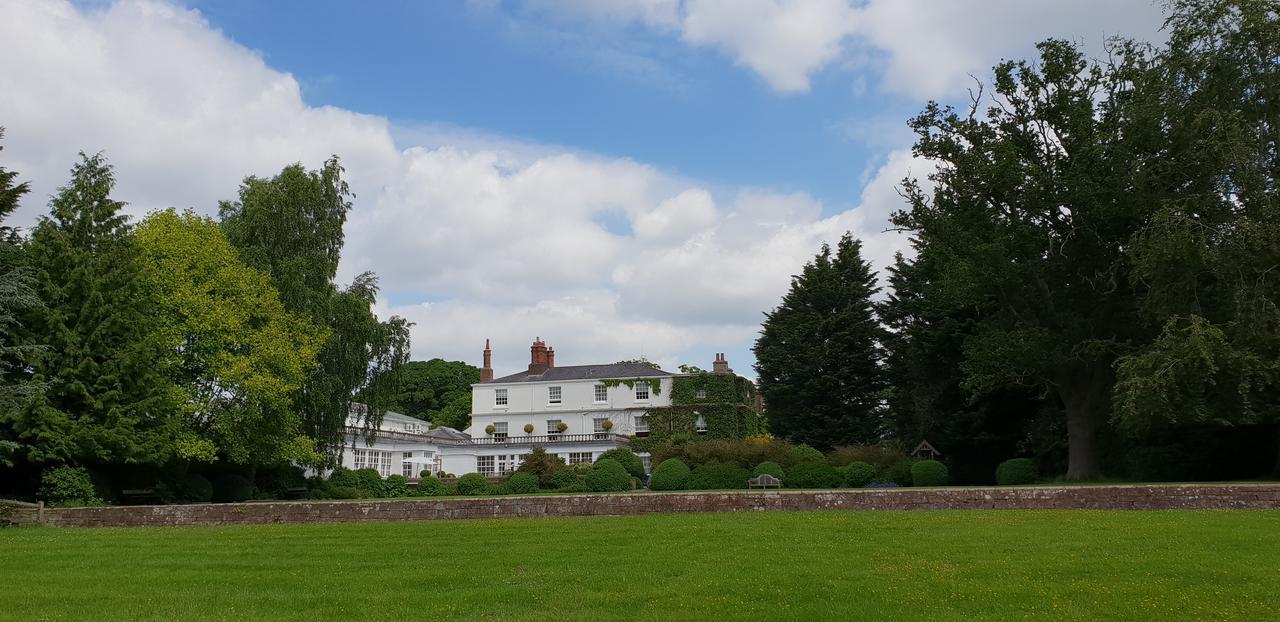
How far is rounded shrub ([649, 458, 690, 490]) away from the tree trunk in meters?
15.0

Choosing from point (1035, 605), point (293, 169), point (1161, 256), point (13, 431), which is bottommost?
point (1035, 605)

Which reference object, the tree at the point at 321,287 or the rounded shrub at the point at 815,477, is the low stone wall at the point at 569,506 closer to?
the tree at the point at 321,287

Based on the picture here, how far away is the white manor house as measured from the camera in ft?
205

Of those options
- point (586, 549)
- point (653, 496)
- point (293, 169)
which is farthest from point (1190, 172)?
point (293, 169)

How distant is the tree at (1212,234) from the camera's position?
2577 cm

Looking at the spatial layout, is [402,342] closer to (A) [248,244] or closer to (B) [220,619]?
(A) [248,244]

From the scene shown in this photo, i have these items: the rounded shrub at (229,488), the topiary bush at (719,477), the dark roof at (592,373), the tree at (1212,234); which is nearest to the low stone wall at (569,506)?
the tree at (1212,234)

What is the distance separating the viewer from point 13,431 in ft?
89.0

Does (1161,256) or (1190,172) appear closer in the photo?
(1161,256)

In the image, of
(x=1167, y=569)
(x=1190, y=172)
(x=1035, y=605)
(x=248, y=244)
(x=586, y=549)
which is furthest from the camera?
(x=248, y=244)

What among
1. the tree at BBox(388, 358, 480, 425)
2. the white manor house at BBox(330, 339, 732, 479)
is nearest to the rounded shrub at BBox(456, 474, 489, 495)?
the white manor house at BBox(330, 339, 732, 479)

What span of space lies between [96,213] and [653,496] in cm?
2079

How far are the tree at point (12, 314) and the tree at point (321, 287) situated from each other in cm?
763

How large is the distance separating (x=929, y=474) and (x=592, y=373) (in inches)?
1356
